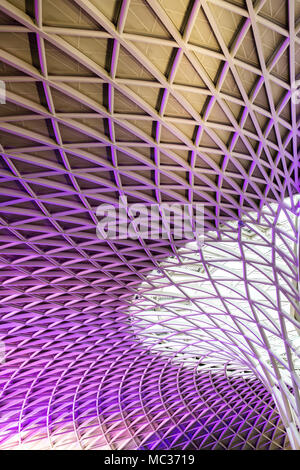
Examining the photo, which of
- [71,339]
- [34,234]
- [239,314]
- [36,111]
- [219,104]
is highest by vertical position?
[219,104]

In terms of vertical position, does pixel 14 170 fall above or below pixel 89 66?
below

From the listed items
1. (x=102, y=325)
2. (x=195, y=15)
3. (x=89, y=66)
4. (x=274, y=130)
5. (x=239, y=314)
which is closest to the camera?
(x=195, y=15)

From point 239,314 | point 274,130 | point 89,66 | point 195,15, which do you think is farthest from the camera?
point 239,314

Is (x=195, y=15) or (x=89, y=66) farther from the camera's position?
(x=89, y=66)

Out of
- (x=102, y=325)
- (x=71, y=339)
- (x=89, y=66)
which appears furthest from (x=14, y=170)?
(x=71, y=339)

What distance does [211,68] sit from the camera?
674 inches

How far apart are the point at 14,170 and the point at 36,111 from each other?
4.81 meters

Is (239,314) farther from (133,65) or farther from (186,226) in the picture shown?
(133,65)

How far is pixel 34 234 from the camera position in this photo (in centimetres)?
2911

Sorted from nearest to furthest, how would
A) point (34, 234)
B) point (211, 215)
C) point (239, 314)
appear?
point (211, 215) < point (34, 234) < point (239, 314)

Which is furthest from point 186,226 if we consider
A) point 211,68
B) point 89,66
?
point 89,66

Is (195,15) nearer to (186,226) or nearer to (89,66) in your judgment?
(89,66)

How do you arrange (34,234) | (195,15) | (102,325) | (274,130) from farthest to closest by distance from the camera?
(102,325)
(34,234)
(274,130)
(195,15)

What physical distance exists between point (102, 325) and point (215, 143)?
28.5 meters
